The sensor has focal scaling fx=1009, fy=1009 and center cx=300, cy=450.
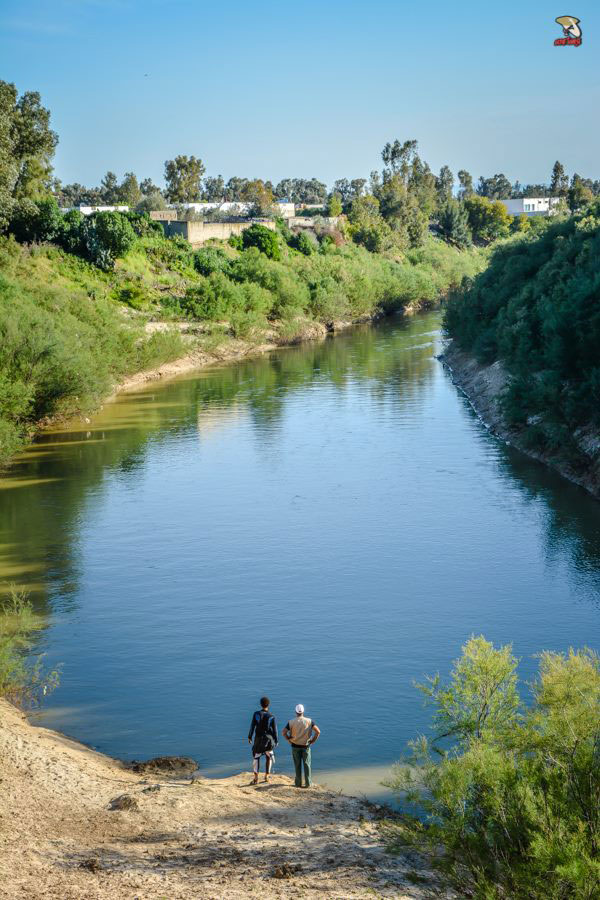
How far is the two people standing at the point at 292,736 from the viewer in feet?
56.1

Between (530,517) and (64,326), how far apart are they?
98.8 feet

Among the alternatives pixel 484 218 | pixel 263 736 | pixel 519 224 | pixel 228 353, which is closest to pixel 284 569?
pixel 263 736

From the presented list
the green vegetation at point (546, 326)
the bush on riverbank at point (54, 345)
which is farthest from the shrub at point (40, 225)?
the green vegetation at point (546, 326)

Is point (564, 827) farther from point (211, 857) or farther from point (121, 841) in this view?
point (121, 841)

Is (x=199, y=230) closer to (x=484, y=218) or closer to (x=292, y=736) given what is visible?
(x=484, y=218)

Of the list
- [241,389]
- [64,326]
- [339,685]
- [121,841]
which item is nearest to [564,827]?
[121,841]

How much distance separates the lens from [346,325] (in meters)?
108

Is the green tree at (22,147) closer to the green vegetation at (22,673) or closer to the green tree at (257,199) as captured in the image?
the green vegetation at (22,673)

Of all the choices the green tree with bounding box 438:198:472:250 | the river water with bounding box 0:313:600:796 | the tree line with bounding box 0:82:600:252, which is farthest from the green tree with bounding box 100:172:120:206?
the river water with bounding box 0:313:600:796

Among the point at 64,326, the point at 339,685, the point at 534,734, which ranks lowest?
the point at 339,685

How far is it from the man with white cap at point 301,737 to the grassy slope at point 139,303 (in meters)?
28.1

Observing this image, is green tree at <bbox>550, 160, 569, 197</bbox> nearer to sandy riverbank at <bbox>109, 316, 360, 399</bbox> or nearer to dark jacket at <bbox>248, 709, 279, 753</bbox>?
sandy riverbank at <bbox>109, 316, 360, 399</bbox>

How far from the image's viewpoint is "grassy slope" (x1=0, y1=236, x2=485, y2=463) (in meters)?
49.0

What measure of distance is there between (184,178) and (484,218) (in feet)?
192
